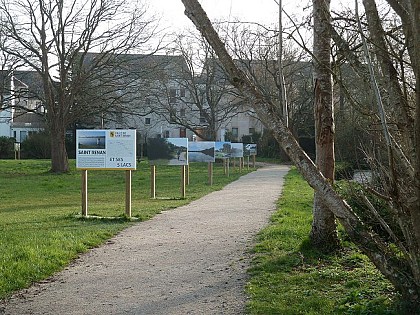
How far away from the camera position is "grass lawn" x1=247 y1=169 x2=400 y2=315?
6.61 meters

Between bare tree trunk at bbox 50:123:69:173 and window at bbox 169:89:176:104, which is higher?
window at bbox 169:89:176:104

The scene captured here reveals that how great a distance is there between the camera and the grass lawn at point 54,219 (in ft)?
29.2

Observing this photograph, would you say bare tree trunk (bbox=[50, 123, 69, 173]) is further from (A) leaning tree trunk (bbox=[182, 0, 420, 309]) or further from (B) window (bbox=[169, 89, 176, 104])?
(A) leaning tree trunk (bbox=[182, 0, 420, 309])

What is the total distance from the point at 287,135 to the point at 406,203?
4.08 feet

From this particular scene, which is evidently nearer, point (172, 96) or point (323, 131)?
point (323, 131)

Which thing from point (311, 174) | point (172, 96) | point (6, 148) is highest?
point (172, 96)

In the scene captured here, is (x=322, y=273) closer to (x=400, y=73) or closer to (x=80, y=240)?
(x=400, y=73)

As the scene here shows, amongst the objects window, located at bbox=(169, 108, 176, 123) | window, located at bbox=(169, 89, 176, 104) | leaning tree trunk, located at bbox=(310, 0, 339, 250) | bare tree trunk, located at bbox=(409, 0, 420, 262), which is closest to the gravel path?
leaning tree trunk, located at bbox=(310, 0, 339, 250)

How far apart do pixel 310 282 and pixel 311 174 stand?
2213 mm

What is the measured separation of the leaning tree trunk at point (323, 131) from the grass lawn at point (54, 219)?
3689 mm

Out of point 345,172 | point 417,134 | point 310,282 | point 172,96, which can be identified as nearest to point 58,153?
point 172,96

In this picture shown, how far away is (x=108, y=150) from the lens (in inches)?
603

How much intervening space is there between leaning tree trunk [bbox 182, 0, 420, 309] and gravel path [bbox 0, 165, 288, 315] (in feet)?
4.69

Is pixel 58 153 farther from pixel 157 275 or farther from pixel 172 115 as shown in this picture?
pixel 157 275
